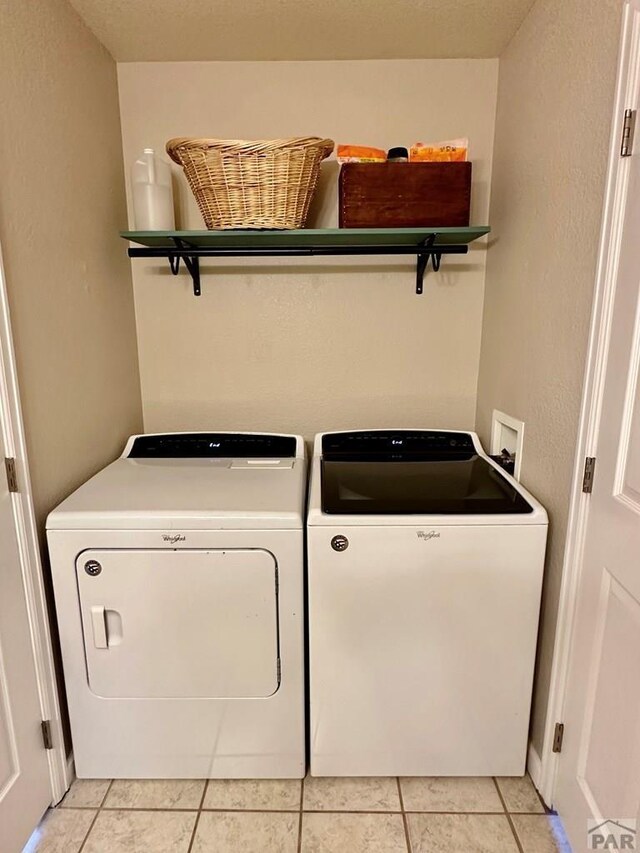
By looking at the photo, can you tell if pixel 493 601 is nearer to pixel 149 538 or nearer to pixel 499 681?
pixel 499 681

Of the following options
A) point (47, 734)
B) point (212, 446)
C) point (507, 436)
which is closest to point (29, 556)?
point (47, 734)

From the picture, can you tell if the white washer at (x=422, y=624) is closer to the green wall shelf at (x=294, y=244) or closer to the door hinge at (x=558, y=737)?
the door hinge at (x=558, y=737)

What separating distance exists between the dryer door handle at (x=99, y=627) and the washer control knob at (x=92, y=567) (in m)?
0.10

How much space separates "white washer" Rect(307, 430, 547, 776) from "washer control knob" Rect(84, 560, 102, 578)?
610 mm

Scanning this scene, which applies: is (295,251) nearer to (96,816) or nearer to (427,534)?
(427,534)

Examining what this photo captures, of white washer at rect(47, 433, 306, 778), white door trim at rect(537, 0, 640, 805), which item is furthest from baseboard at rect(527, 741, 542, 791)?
white washer at rect(47, 433, 306, 778)

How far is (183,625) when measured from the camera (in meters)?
1.42

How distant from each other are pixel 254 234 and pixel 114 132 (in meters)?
0.80

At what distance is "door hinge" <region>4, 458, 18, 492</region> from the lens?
125cm

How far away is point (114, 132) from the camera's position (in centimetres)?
185

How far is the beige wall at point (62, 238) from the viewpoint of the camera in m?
1.31

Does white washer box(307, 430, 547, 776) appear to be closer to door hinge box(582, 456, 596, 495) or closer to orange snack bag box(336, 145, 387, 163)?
door hinge box(582, 456, 596, 495)

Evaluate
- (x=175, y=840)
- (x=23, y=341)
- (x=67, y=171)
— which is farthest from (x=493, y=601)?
(x=67, y=171)

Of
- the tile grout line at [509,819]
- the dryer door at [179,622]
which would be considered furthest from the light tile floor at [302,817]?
the dryer door at [179,622]
